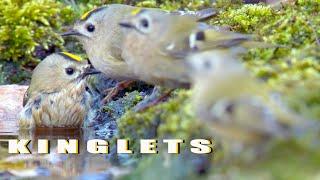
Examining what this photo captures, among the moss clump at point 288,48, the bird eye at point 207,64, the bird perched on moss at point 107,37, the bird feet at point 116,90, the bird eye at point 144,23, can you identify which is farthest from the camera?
the bird feet at point 116,90

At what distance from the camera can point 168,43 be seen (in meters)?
3.60

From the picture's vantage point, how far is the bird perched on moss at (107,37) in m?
5.08

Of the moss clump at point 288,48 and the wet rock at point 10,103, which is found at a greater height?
the moss clump at point 288,48

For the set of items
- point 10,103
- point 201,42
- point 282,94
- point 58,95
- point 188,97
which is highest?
point 201,42

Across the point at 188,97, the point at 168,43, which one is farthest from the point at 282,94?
the point at 168,43

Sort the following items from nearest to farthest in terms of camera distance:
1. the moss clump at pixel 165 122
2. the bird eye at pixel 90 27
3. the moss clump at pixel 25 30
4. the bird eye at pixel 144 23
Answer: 1. the moss clump at pixel 165 122
2. the bird eye at pixel 144 23
3. the bird eye at pixel 90 27
4. the moss clump at pixel 25 30

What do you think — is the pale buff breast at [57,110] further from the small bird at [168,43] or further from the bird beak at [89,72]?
the small bird at [168,43]

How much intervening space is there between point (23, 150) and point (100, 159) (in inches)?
24.0

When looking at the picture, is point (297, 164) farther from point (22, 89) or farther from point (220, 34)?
point (22, 89)

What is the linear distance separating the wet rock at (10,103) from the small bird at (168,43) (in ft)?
7.02

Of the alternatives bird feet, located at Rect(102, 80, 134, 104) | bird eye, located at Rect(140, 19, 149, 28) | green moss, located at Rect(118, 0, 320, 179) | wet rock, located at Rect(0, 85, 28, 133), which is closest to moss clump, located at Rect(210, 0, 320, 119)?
green moss, located at Rect(118, 0, 320, 179)

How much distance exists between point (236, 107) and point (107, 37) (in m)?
3.09

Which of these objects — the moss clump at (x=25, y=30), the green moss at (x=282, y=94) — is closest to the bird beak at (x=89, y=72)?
the green moss at (x=282, y=94)

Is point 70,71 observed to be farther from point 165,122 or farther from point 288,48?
point 165,122
